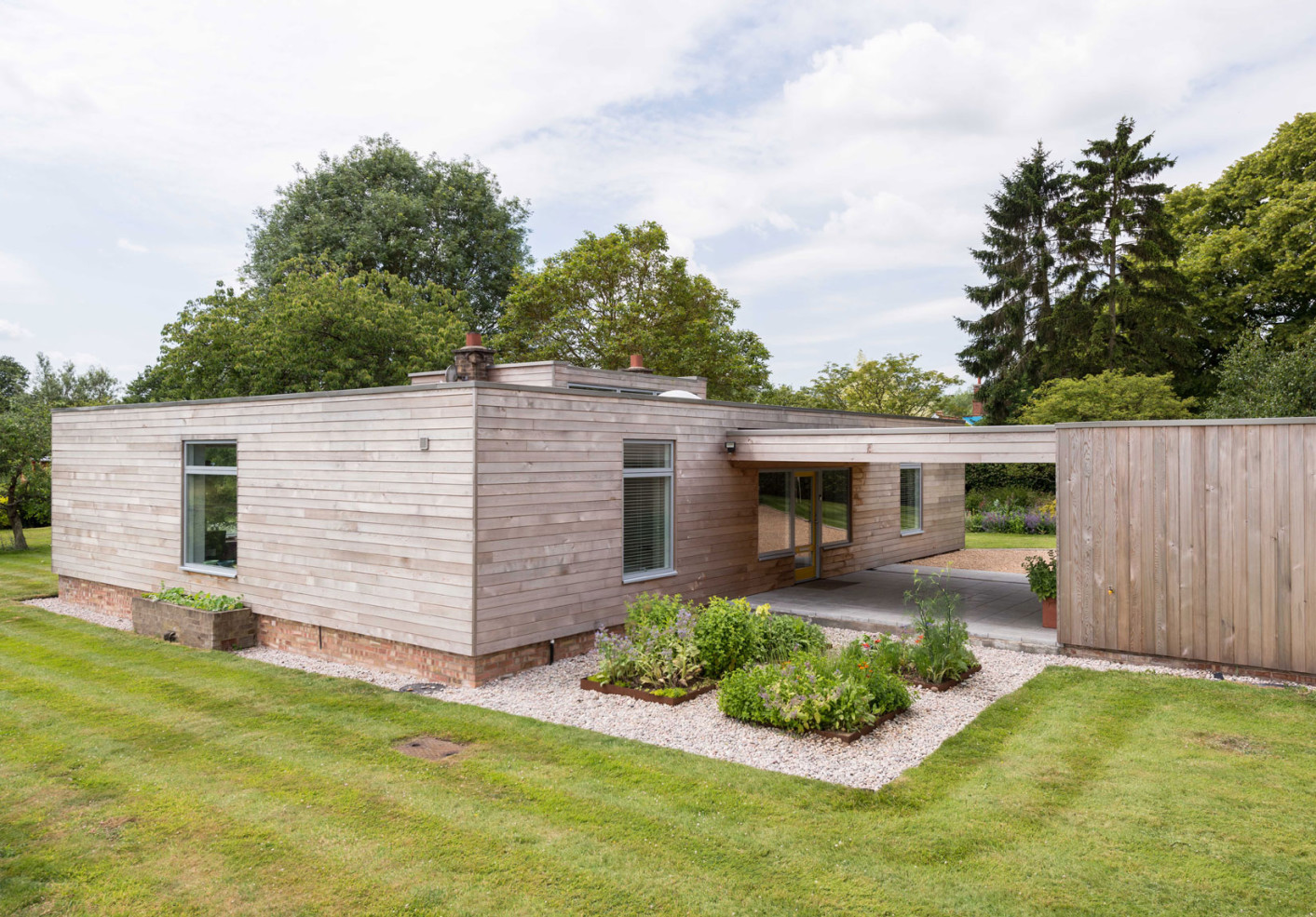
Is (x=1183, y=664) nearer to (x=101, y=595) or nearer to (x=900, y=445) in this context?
(x=900, y=445)

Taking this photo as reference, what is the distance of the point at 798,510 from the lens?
11391 mm

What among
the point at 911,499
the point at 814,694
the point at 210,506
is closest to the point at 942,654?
the point at 814,694

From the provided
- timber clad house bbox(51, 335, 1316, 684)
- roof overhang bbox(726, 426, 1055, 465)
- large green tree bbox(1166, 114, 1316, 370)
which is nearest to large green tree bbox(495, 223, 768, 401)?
timber clad house bbox(51, 335, 1316, 684)

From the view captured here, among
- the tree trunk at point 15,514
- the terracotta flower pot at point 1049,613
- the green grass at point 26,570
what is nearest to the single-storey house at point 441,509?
the green grass at point 26,570

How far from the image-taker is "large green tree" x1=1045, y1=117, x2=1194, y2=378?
2359 cm

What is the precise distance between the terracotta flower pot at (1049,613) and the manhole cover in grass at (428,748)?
638cm

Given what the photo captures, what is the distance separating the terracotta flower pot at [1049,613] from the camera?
8.42 meters

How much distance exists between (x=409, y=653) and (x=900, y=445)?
18.1 ft

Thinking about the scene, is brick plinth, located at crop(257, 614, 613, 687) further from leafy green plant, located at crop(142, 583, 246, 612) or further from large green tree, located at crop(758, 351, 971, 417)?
large green tree, located at crop(758, 351, 971, 417)

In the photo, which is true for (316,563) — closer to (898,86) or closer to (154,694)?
(154,694)

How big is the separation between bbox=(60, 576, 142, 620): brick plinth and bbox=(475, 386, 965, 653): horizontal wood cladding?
572 centimetres

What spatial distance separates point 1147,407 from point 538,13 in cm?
1749

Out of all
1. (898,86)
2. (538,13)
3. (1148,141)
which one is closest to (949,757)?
(538,13)

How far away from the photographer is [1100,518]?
281 inches
